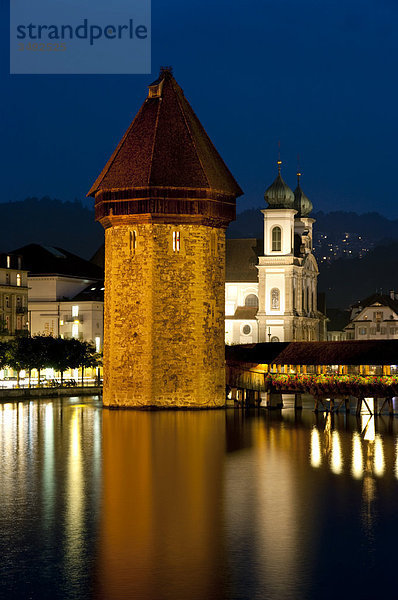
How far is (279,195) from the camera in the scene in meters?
86.3

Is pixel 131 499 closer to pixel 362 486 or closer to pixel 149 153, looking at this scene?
pixel 362 486

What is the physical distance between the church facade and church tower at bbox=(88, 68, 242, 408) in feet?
138

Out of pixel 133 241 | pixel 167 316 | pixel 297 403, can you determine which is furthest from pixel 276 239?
pixel 167 316

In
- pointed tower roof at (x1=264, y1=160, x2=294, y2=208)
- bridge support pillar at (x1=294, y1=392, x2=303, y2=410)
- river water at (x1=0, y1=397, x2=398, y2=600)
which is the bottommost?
river water at (x1=0, y1=397, x2=398, y2=600)

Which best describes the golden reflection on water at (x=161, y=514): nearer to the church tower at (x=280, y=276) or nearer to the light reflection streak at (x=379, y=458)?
the light reflection streak at (x=379, y=458)

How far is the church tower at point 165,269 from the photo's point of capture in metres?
40.1

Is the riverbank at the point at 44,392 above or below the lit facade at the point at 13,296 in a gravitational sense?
below

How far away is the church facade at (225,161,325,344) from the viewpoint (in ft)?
279

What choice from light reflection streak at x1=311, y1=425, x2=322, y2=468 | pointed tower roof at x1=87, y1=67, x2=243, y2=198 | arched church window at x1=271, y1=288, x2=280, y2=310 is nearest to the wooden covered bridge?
light reflection streak at x1=311, y1=425, x2=322, y2=468

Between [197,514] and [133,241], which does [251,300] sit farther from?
[197,514]

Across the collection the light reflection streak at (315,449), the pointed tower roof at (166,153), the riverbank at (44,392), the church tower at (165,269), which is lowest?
the light reflection streak at (315,449)

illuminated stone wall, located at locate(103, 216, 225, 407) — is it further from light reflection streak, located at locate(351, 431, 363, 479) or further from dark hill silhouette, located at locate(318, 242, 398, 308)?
dark hill silhouette, located at locate(318, 242, 398, 308)

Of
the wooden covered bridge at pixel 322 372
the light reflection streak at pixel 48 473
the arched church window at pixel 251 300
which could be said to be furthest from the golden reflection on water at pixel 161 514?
the arched church window at pixel 251 300

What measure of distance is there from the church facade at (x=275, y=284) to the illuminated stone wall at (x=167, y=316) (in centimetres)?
4256
